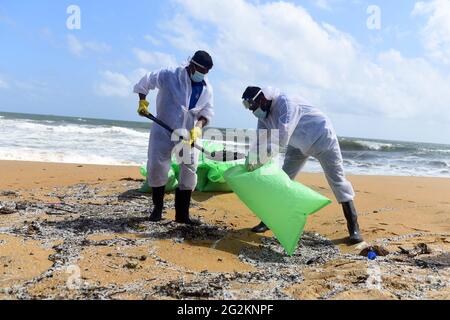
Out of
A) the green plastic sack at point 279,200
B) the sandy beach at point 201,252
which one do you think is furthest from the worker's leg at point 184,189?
the green plastic sack at point 279,200

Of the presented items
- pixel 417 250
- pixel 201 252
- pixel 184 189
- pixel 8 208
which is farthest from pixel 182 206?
pixel 417 250

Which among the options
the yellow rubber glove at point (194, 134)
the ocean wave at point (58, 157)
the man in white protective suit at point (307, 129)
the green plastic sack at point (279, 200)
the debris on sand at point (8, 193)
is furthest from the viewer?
the ocean wave at point (58, 157)

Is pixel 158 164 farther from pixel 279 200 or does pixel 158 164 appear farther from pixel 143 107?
pixel 279 200

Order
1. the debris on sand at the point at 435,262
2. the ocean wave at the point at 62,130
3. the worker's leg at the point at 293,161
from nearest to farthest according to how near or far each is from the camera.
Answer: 1. the debris on sand at the point at 435,262
2. the worker's leg at the point at 293,161
3. the ocean wave at the point at 62,130

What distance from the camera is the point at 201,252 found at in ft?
10.7

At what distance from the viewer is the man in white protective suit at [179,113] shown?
3938 mm

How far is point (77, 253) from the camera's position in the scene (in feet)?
9.73

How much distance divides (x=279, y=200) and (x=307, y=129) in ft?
2.44

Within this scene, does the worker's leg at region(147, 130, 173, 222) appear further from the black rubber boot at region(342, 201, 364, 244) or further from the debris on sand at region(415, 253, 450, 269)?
the debris on sand at region(415, 253, 450, 269)

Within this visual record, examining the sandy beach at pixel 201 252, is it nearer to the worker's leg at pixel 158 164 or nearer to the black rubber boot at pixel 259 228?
the black rubber boot at pixel 259 228

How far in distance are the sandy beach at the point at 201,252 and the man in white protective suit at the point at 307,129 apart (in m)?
0.39
